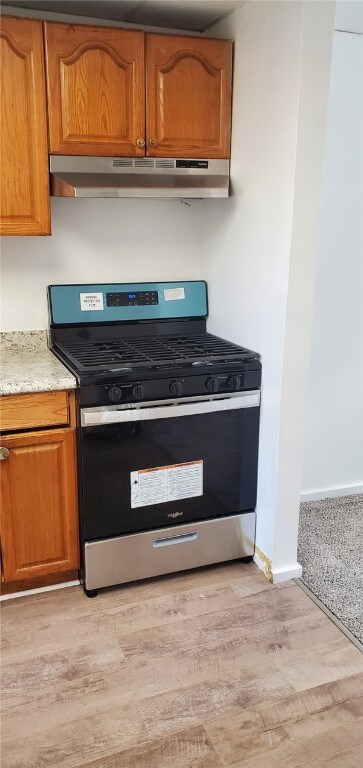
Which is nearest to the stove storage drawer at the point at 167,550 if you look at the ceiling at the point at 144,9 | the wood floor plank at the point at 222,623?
the wood floor plank at the point at 222,623

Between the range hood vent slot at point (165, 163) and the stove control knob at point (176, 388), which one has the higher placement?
the range hood vent slot at point (165, 163)

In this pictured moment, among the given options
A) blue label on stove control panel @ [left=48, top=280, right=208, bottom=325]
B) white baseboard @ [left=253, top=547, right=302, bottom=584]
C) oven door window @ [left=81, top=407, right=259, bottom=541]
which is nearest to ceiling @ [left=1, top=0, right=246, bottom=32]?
blue label on stove control panel @ [left=48, top=280, right=208, bottom=325]

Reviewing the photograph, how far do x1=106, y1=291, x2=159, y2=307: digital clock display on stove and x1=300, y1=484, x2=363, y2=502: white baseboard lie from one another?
1.28 m

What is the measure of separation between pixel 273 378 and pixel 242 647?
97 centimetres

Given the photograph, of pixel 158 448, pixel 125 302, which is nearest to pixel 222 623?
pixel 158 448

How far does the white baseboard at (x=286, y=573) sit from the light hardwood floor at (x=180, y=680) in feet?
0.13

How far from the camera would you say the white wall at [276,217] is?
79.0 inches

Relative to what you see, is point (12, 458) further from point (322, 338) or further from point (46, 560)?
point (322, 338)

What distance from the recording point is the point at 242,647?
2.06 metres

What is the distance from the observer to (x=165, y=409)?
88.9 inches

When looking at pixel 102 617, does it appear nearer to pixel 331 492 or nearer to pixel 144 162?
pixel 331 492

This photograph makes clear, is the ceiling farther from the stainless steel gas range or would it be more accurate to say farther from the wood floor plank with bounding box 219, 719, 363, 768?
the wood floor plank with bounding box 219, 719, 363, 768

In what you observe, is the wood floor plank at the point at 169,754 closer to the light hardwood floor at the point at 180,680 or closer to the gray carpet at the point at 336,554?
the light hardwood floor at the point at 180,680

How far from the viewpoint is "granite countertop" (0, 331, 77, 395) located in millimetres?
2088
